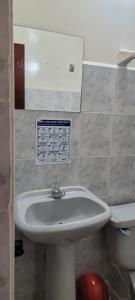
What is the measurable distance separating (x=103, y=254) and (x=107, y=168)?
580 mm

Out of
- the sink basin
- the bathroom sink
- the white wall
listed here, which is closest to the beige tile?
the bathroom sink

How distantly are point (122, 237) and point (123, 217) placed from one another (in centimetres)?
12

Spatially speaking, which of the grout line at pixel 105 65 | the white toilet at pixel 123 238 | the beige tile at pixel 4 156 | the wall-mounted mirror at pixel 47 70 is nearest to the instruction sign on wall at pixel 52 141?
the wall-mounted mirror at pixel 47 70

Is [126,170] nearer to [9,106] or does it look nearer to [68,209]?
[68,209]

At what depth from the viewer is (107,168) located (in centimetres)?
148

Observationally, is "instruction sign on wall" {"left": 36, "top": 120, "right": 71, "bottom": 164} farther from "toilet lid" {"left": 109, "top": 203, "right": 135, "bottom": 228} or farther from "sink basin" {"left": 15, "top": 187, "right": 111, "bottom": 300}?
"toilet lid" {"left": 109, "top": 203, "right": 135, "bottom": 228}

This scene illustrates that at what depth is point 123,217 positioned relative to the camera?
51.9 inches

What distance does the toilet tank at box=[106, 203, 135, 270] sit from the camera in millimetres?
1287

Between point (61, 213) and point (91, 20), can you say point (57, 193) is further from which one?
point (91, 20)

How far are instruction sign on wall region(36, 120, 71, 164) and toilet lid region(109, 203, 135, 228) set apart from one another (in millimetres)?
419

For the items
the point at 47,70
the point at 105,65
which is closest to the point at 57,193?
the point at 47,70

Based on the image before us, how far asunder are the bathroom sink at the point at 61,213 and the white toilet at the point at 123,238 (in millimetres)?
170

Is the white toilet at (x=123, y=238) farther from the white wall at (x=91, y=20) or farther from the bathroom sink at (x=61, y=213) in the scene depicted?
the white wall at (x=91, y=20)

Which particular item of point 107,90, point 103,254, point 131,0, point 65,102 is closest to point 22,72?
point 65,102
